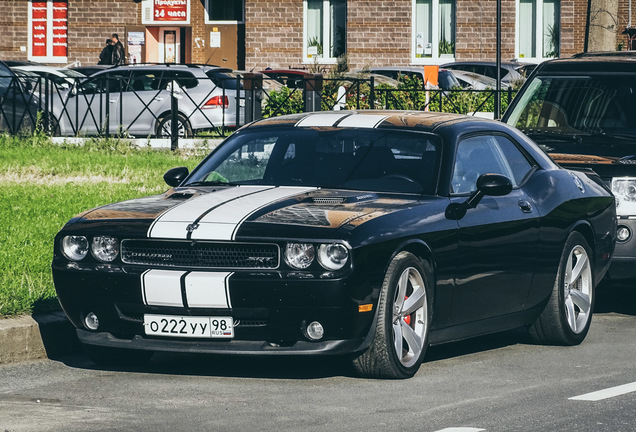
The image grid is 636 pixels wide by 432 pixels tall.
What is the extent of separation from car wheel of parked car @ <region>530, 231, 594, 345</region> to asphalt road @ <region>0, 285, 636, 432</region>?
12cm

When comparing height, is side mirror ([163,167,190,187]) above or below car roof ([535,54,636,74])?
below

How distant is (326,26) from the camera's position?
4069 cm

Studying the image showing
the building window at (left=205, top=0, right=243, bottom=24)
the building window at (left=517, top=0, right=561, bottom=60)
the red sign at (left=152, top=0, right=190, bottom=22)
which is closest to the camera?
the building window at (left=517, top=0, right=561, bottom=60)

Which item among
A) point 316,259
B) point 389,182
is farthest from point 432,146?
point 316,259

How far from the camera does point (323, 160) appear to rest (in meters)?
8.27

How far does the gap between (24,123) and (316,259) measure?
16.7 m

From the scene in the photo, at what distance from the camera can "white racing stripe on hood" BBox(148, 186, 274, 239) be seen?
7133 mm

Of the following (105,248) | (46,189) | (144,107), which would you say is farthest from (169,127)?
(105,248)

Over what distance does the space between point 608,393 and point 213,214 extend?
7.25 ft

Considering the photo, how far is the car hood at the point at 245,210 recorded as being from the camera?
7.07m

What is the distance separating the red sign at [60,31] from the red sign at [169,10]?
8.85 ft

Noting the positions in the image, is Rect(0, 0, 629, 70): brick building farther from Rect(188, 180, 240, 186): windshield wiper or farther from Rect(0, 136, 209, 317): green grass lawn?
Rect(188, 180, 240, 186): windshield wiper

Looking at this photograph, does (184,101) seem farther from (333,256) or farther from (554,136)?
(333,256)

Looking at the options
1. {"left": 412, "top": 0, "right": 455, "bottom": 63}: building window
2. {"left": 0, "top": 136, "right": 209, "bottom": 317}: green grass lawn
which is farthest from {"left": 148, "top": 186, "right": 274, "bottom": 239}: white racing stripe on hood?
{"left": 412, "top": 0, "right": 455, "bottom": 63}: building window
